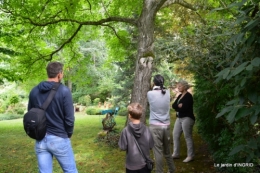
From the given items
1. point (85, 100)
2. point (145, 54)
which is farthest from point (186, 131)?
point (85, 100)

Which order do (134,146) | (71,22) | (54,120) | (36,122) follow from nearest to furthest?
(36,122)
(54,120)
(134,146)
(71,22)

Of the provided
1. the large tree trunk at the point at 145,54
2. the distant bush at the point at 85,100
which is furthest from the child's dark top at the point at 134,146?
the distant bush at the point at 85,100

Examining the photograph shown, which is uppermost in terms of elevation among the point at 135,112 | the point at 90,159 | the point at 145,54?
the point at 145,54

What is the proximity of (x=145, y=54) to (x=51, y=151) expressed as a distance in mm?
3534

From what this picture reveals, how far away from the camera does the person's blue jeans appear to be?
8.34 feet

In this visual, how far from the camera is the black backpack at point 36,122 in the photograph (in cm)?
242

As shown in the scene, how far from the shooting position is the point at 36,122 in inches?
95.3

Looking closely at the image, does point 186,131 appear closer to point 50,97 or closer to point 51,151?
point 51,151

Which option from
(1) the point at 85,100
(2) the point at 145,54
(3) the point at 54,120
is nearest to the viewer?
(3) the point at 54,120

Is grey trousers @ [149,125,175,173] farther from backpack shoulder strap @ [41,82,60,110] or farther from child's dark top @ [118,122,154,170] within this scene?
backpack shoulder strap @ [41,82,60,110]

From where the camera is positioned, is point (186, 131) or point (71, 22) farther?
point (71, 22)

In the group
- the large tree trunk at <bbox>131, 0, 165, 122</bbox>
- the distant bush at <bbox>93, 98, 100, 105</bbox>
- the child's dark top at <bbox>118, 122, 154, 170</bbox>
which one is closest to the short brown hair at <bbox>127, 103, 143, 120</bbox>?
the child's dark top at <bbox>118, 122, 154, 170</bbox>

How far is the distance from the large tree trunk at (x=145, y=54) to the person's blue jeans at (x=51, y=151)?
301 centimetres

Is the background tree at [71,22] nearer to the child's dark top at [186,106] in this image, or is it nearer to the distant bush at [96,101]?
the child's dark top at [186,106]
